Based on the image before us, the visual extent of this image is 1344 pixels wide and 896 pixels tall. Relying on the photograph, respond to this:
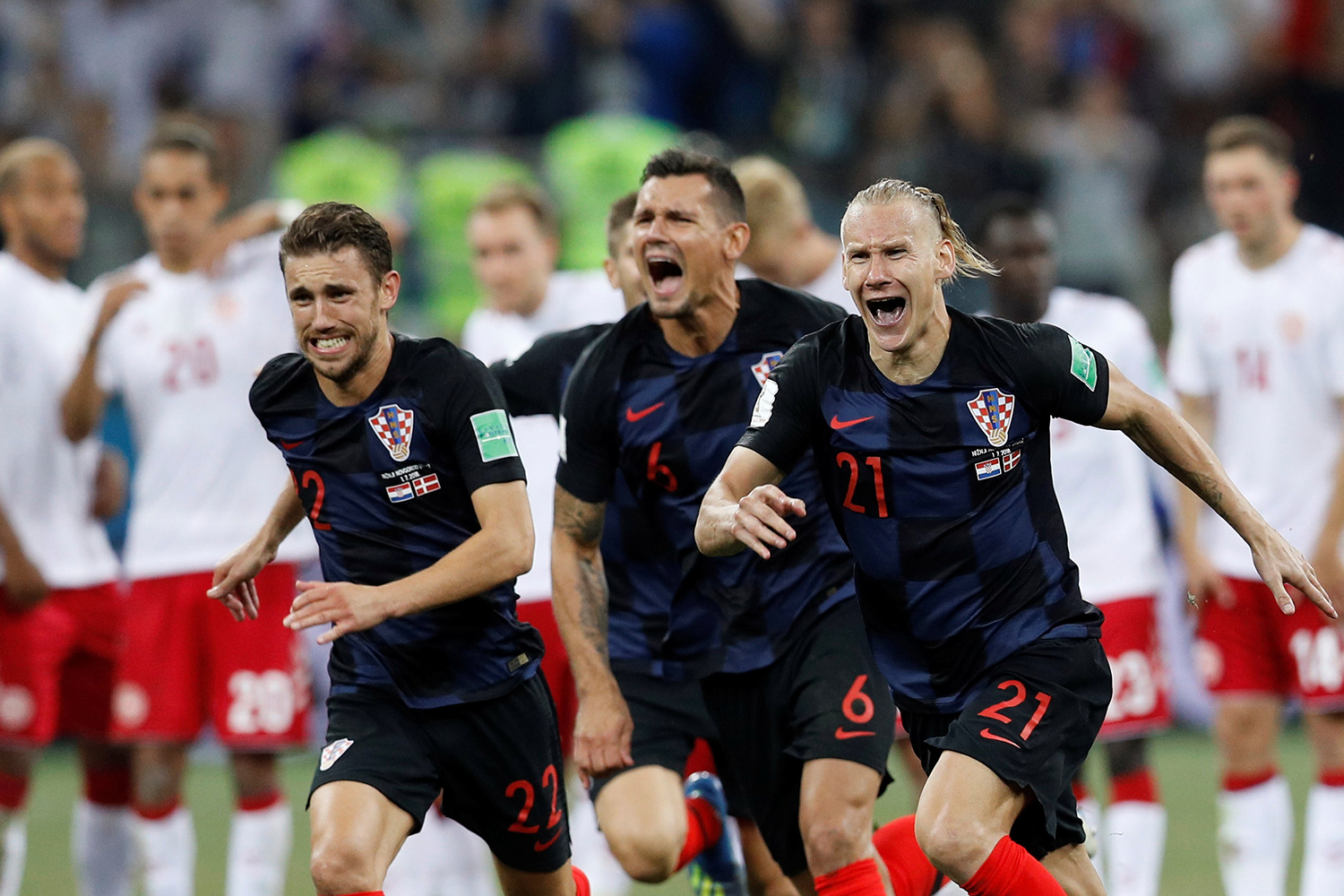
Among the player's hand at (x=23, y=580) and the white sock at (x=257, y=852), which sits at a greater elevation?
the player's hand at (x=23, y=580)

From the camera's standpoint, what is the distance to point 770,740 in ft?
A: 18.3

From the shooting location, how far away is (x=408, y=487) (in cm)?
500

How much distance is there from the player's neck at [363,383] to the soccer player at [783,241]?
2244 mm

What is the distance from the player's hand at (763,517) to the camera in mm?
4195

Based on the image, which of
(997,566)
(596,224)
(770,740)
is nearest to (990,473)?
(997,566)

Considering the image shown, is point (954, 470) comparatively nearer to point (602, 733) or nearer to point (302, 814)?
point (602, 733)

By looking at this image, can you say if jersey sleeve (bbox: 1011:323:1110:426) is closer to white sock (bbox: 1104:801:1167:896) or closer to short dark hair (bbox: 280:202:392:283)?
short dark hair (bbox: 280:202:392:283)

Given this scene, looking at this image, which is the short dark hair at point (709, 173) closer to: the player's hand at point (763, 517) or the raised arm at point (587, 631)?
the raised arm at point (587, 631)

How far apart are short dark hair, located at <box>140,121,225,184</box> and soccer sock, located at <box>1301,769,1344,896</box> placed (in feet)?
15.6

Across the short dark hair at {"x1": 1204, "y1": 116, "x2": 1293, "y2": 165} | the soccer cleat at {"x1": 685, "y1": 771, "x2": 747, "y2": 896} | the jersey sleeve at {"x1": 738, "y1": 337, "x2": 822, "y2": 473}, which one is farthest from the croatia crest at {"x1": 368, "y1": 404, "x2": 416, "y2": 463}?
the short dark hair at {"x1": 1204, "y1": 116, "x2": 1293, "y2": 165}

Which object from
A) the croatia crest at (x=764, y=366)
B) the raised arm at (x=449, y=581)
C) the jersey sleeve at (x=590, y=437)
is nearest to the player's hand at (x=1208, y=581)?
the croatia crest at (x=764, y=366)

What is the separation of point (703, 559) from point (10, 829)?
10.5 feet

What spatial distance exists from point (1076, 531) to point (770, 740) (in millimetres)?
2128

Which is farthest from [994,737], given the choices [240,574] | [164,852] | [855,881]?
[164,852]
